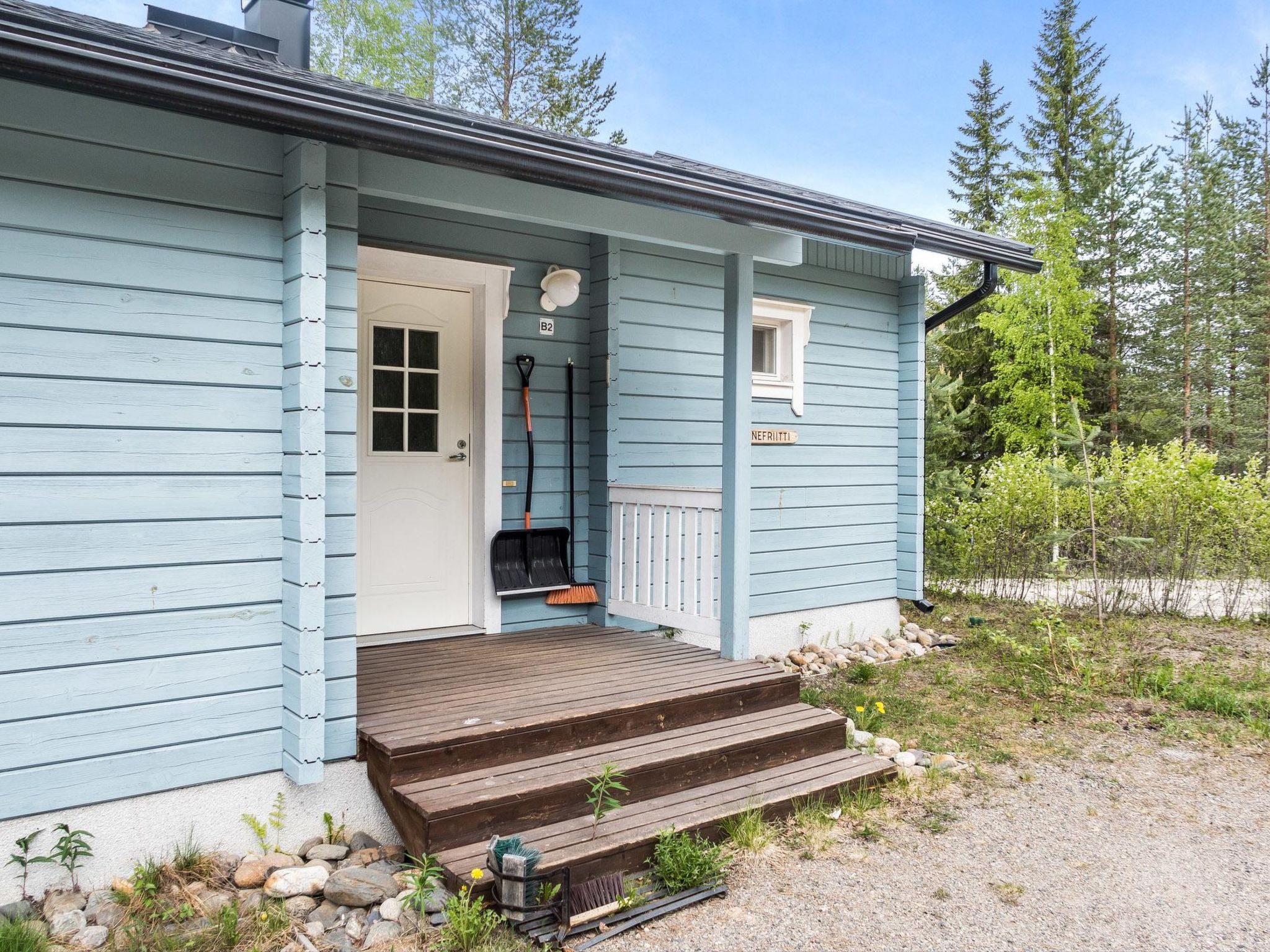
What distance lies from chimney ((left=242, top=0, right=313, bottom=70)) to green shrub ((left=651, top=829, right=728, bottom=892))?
4.77 meters

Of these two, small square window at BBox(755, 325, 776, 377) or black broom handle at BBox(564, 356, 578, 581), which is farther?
small square window at BBox(755, 325, 776, 377)

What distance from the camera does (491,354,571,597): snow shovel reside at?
4.46 metres

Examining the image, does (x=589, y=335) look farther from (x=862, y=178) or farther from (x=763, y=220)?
(x=862, y=178)

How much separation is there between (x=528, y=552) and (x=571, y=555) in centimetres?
29

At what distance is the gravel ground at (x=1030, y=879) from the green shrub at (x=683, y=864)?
8 cm

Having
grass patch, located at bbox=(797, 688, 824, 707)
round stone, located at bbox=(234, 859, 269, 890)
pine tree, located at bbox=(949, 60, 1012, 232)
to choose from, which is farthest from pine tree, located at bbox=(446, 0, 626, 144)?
round stone, located at bbox=(234, 859, 269, 890)

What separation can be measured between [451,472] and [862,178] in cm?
2942

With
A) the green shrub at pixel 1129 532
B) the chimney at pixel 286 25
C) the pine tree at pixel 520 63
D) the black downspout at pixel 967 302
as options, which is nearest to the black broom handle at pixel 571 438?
the chimney at pixel 286 25

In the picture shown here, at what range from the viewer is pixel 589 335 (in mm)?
4844

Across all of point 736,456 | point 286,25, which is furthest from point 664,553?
point 286,25

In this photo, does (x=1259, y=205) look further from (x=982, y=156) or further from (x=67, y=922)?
(x=67, y=922)

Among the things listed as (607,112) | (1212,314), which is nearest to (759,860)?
(607,112)

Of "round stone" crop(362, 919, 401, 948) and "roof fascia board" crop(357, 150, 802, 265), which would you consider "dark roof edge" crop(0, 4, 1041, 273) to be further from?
"round stone" crop(362, 919, 401, 948)

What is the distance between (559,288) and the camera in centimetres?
455
